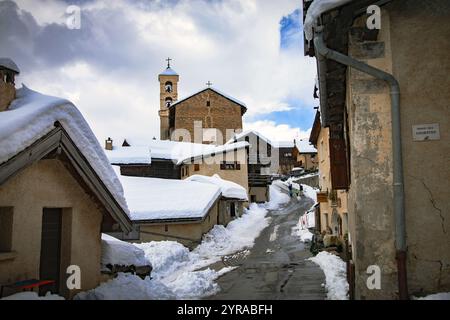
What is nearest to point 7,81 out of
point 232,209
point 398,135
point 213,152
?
point 398,135

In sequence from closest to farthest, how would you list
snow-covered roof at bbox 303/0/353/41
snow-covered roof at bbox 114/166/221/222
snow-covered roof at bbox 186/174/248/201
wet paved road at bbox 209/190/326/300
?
snow-covered roof at bbox 303/0/353/41
wet paved road at bbox 209/190/326/300
snow-covered roof at bbox 114/166/221/222
snow-covered roof at bbox 186/174/248/201

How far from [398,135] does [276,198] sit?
39.8 m

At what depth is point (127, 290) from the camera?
7441 millimetres

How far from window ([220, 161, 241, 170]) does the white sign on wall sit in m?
30.9

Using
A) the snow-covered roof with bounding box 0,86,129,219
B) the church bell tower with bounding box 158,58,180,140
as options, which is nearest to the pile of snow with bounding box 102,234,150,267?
the snow-covered roof with bounding box 0,86,129,219

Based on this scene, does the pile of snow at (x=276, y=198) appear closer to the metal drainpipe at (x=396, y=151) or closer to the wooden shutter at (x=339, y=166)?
the wooden shutter at (x=339, y=166)

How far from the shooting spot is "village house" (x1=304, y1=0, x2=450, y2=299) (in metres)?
5.35

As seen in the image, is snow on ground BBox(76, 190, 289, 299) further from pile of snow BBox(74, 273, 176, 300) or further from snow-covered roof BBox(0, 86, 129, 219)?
snow-covered roof BBox(0, 86, 129, 219)

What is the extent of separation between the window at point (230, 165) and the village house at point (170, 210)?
10.3m

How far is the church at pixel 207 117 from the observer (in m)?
51.9

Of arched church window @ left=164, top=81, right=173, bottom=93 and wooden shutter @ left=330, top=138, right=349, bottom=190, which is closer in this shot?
wooden shutter @ left=330, top=138, right=349, bottom=190

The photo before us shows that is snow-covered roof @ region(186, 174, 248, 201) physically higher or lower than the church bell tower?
lower
